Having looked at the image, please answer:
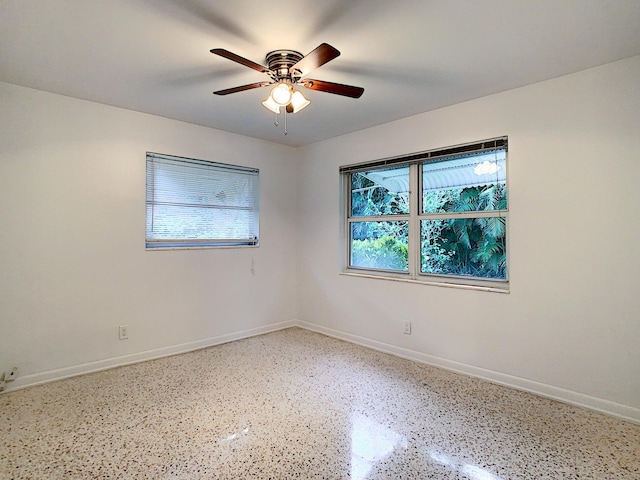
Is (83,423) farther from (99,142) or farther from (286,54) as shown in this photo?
(286,54)

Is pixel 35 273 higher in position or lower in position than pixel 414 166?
lower

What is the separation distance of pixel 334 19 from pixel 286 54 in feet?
1.40

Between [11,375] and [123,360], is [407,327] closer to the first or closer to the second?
[123,360]

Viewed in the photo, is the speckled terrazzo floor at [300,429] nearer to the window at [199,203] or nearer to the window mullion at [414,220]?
the window mullion at [414,220]

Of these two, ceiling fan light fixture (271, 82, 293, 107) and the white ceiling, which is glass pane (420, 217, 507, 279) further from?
ceiling fan light fixture (271, 82, 293, 107)

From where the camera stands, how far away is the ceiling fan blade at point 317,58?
5.56ft

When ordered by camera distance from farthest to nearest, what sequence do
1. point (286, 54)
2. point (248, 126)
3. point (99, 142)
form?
point (248, 126)
point (99, 142)
point (286, 54)

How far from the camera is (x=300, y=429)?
2.14 m

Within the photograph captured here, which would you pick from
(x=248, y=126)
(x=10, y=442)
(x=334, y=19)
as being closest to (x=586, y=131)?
(x=334, y=19)

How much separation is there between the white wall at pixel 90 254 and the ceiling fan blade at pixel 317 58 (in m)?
2.03

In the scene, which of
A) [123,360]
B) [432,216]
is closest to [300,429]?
[123,360]

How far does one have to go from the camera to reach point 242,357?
3.40 metres

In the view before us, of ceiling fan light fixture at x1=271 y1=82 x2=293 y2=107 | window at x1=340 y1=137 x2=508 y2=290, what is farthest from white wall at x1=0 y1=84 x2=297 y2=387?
ceiling fan light fixture at x1=271 y1=82 x2=293 y2=107

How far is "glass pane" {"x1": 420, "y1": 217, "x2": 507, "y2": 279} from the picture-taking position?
9.64 ft
